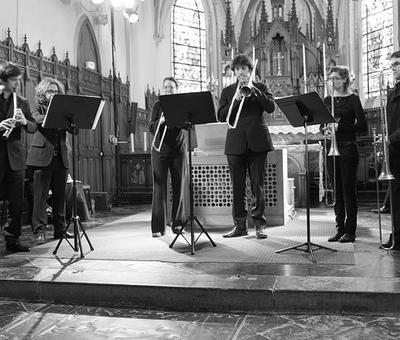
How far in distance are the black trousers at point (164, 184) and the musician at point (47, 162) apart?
0.86 meters

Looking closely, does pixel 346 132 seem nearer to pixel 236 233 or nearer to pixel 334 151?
pixel 334 151

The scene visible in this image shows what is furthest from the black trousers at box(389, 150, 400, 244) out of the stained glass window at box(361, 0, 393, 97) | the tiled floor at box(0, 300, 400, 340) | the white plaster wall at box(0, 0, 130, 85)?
the stained glass window at box(361, 0, 393, 97)

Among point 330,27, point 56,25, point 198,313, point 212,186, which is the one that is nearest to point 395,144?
point 198,313

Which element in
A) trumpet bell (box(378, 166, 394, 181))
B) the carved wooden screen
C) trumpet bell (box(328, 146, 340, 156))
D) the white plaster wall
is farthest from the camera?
the carved wooden screen

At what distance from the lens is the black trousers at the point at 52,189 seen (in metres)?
4.57

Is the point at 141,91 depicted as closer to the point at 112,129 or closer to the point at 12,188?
the point at 112,129

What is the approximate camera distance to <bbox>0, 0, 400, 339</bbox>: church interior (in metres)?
2.57

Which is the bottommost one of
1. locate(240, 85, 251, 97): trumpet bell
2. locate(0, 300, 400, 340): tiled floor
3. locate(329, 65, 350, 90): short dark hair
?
locate(0, 300, 400, 340): tiled floor

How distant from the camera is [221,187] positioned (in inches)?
208

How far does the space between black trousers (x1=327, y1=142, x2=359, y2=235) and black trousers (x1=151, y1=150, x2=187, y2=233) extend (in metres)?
1.40

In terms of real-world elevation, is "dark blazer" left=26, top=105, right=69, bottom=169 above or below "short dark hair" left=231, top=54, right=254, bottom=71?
below

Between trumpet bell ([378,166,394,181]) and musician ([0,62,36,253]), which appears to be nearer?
trumpet bell ([378,166,394,181])

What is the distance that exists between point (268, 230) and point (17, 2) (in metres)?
5.22

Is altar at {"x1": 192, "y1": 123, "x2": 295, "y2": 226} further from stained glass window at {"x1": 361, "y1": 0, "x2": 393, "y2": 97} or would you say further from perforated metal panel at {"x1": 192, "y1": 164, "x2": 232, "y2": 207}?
stained glass window at {"x1": 361, "y1": 0, "x2": 393, "y2": 97}
